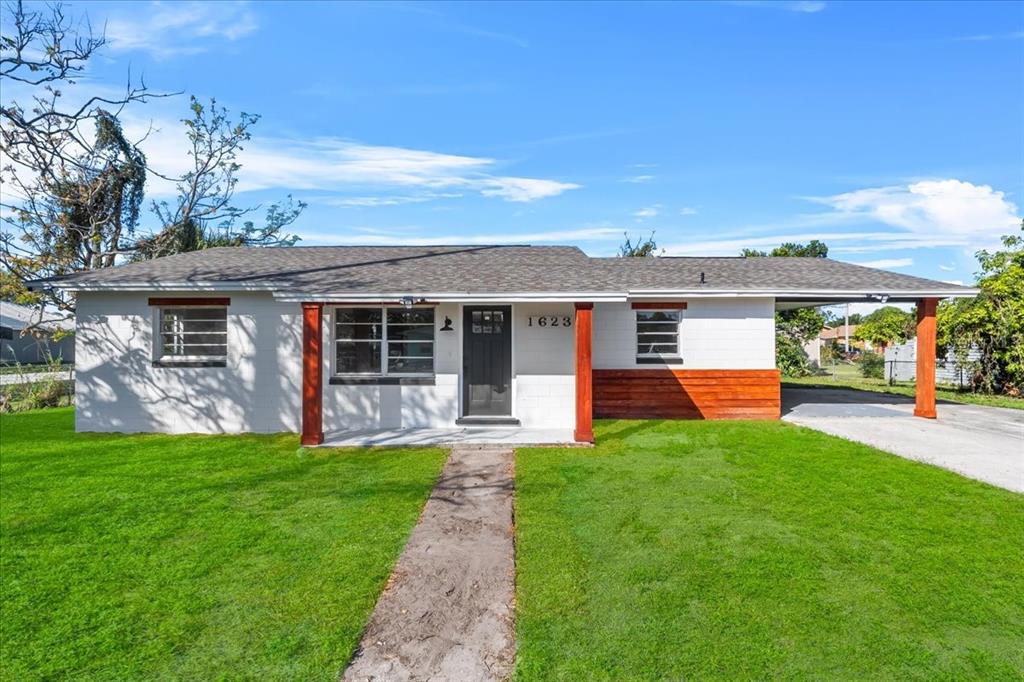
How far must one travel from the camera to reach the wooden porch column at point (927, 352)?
10773mm

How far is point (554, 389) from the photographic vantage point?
393 inches

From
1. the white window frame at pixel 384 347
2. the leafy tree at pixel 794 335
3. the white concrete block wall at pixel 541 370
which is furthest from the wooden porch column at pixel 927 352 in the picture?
the leafy tree at pixel 794 335

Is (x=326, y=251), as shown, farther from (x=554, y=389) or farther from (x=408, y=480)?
(x=408, y=480)

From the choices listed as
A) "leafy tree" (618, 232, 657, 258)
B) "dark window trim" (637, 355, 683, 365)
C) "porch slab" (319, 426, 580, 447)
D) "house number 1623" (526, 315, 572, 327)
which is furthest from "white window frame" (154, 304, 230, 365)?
"leafy tree" (618, 232, 657, 258)

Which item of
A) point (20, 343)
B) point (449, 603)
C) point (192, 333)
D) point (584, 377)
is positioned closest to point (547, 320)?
point (584, 377)

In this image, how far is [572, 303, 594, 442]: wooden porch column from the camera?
335 inches

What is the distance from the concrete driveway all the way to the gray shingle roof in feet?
8.85

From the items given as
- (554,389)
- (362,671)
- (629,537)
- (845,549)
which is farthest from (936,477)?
(362,671)

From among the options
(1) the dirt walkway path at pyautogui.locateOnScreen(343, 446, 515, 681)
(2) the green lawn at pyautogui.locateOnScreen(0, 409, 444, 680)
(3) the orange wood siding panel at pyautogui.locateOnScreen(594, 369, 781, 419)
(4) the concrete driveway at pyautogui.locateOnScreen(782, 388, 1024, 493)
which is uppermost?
(3) the orange wood siding panel at pyautogui.locateOnScreen(594, 369, 781, 419)

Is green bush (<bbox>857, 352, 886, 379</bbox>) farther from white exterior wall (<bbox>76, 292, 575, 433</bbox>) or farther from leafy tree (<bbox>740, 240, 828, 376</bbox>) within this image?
white exterior wall (<bbox>76, 292, 575, 433</bbox>)

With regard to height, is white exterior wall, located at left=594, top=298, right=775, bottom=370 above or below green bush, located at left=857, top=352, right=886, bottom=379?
above

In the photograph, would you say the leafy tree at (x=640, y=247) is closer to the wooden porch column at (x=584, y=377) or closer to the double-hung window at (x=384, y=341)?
the double-hung window at (x=384, y=341)

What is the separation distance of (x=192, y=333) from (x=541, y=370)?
6811 mm

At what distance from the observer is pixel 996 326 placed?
15094 mm
